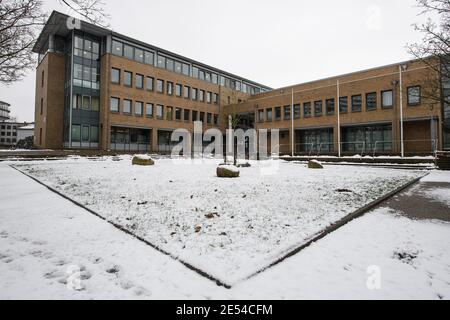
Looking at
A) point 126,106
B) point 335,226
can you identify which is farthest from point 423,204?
point 126,106

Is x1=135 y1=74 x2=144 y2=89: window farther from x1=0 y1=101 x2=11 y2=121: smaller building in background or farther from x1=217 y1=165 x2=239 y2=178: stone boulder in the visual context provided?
x1=0 y1=101 x2=11 y2=121: smaller building in background

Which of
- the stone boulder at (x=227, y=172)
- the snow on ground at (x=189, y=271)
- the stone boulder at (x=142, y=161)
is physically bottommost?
the snow on ground at (x=189, y=271)

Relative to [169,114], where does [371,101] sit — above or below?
below

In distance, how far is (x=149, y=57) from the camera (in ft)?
117

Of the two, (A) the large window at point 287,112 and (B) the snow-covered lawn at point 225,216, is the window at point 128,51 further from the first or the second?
(B) the snow-covered lawn at point 225,216

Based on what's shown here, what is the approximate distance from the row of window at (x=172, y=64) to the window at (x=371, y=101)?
24.8 metres

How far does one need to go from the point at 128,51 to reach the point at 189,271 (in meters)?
36.5

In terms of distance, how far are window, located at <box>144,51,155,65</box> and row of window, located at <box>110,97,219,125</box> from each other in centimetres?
Result: 602

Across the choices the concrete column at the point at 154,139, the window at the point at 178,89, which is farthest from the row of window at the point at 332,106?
the concrete column at the point at 154,139

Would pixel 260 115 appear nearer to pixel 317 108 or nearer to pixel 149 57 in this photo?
pixel 317 108

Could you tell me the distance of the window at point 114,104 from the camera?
31203mm

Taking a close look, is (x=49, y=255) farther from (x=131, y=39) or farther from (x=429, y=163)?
(x=131, y=39)

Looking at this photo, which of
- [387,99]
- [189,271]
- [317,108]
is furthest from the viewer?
[317,108]

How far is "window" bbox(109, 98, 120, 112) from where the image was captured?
31.2m
